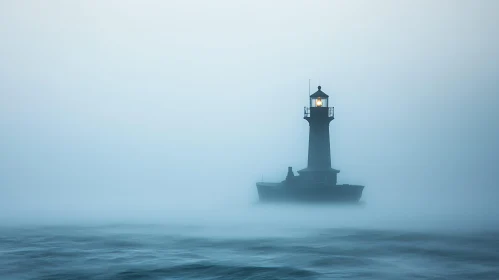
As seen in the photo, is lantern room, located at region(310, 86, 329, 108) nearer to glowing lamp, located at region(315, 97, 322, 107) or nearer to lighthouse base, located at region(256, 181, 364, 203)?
glowing lamp, located at region(315, 97, 322, 107)

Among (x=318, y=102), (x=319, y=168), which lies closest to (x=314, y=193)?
(x=319, y=168)

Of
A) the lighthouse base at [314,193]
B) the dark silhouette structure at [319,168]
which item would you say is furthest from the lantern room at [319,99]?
the lighthouse base at [314,193]

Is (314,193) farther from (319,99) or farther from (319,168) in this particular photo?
(319,99)

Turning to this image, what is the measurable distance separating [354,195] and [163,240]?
682 inches

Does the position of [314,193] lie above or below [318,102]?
below

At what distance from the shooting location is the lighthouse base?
3622 centimetres

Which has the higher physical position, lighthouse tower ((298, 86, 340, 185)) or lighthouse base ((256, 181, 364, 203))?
lighthouse tower ((298, 86, 340, 185))

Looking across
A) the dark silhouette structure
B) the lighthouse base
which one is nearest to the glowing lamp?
the dark silhouette structure

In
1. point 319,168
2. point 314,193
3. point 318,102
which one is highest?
point 318,102

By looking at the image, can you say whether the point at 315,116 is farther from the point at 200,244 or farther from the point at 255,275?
the point at 255,275

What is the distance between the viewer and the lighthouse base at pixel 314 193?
36219mm

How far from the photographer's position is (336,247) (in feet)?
72.8

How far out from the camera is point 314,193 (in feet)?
120

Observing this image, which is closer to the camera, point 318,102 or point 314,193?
point 314,193
